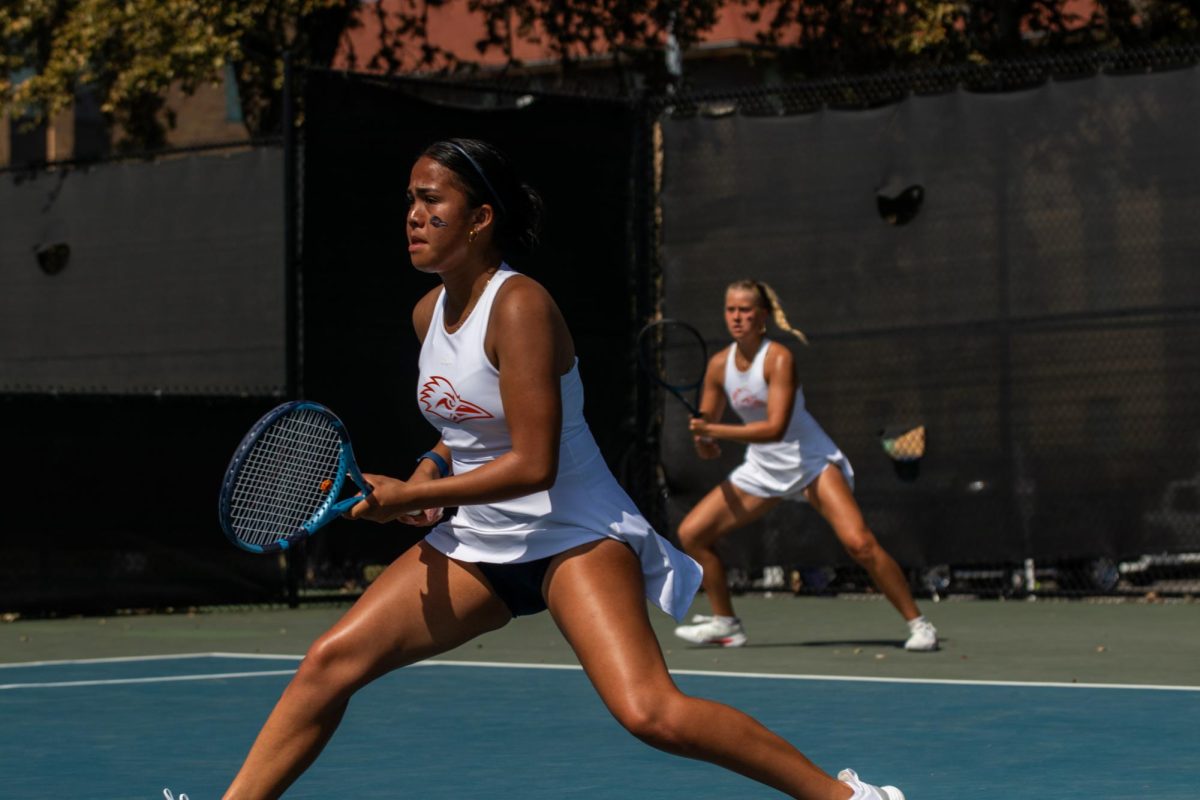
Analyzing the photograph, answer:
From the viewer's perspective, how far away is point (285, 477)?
457cm

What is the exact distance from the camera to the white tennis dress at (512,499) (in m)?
4.20

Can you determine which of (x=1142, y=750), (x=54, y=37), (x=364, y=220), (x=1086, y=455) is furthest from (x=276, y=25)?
(x=1142, y=750)

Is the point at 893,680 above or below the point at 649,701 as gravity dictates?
below

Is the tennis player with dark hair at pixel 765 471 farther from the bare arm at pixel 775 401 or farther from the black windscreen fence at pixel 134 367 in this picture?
→ the black windscreen fence at pixel 134 367

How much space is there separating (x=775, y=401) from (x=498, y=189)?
504 centimetres

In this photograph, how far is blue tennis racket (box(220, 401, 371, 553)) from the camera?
416cm

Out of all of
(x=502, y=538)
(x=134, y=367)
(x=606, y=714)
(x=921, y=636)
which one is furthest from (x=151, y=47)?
(x=502, y=538)

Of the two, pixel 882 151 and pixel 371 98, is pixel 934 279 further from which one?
pixel 371 98

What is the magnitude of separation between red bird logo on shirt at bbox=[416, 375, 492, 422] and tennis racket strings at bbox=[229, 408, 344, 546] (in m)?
0.20

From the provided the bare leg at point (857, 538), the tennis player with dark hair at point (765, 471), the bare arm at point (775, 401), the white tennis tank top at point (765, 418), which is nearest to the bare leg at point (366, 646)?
the bare arm at point (775, 401)

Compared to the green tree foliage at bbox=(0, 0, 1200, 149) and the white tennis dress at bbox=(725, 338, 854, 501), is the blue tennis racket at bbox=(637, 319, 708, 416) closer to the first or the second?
the white tennis dress at bbox=(725, 338, 854, 501)

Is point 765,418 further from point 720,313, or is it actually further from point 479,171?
point 479,171

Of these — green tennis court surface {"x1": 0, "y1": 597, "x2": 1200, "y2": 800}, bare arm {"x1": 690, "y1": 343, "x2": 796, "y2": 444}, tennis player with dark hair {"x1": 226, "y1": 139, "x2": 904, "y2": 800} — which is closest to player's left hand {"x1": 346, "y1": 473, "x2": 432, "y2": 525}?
tennis player with dark hair {"x1": 226, "y1": 139, "x2": 904, "y2": 800}

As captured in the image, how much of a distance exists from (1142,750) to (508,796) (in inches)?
74.3
